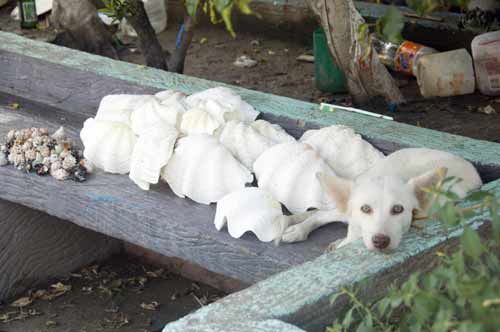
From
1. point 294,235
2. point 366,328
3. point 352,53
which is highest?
point 366,328

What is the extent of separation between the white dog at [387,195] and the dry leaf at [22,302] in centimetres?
180

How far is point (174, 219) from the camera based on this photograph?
132 inches

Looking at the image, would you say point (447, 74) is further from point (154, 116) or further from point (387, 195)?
point (387, 195)

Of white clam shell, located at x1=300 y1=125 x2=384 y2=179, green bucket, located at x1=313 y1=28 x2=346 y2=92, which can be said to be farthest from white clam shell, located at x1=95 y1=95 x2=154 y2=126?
green bucket, located at x1=313 y1=28 x2=346 y2=92

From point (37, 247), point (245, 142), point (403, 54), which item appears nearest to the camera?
point (245, 142)

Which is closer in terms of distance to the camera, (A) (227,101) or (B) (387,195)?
(B) (387,195)

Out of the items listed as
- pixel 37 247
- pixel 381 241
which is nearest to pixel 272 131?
pixel 381 241

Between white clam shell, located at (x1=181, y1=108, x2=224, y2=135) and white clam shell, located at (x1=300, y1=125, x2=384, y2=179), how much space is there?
451mm

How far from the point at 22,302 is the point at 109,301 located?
417 millimetres

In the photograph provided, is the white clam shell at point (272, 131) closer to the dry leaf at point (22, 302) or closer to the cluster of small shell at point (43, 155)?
the cluster of small shell at point (43, 155)

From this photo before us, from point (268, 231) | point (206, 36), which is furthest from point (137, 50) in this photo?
point (268, 231)

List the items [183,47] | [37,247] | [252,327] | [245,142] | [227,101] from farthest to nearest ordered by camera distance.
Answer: [183,47] → [37,247] → [227,101] → [245,142] → [252,327]

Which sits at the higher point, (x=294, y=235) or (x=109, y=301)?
(x=294, y=235)

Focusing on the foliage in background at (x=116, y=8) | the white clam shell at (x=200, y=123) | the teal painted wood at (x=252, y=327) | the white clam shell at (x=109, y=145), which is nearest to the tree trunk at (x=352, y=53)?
the foliage in background at (x=116, y=8)
